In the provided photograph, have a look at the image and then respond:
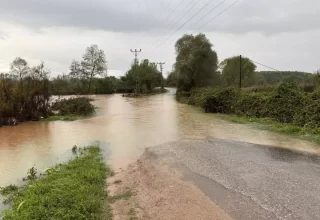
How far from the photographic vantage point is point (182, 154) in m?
10.4

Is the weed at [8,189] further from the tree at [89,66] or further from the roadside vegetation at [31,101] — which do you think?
the tree at [89,66]

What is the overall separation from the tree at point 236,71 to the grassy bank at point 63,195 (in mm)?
44031

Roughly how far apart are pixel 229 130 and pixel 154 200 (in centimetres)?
997

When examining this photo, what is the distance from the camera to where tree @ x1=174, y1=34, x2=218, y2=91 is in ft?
139

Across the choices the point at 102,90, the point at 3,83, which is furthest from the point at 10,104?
the point at 102,90

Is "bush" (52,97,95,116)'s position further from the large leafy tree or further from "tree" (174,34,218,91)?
the large leafy tree

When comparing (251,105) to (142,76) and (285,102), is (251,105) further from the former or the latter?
(142,76)

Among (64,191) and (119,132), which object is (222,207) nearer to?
(64,191)

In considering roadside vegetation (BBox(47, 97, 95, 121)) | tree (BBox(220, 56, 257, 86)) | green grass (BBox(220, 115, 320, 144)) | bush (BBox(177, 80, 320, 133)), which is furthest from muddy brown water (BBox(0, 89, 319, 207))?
tree (BBox(220, 56, 257, 86))

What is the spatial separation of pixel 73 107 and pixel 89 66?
4391 cm

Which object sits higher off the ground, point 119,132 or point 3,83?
point 3,83

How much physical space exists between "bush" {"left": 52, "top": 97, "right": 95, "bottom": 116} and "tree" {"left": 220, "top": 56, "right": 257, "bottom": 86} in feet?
98.4

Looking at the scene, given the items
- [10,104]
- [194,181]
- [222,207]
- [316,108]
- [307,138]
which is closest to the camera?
[222,207]

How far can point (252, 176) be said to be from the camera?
7.71 meters
